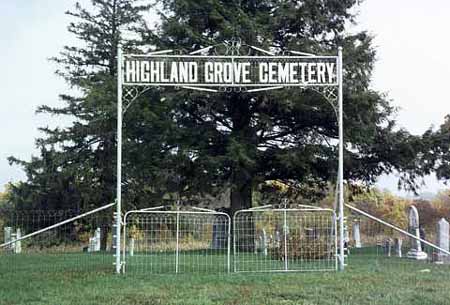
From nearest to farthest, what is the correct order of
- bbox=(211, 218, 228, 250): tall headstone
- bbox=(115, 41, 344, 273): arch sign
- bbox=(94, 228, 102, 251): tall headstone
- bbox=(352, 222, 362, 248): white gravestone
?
bbox=(115, 41, 344, 273): arch sign
bbox=(211, 218, 228, 250): tall headstone
bbox=(352, 222, 362, 248): white gravestone
bbox=(94, 228, 102, 251): tall headstone

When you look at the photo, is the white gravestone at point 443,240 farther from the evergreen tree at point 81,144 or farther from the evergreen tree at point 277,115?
the evergreen tree at point 81,144

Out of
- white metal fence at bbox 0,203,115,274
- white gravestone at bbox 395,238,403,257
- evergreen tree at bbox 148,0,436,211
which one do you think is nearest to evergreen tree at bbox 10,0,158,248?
white metal fence at bbox 0,203,115,274

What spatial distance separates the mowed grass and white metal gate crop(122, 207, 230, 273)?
0.21 metres

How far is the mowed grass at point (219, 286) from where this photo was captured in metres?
9.20

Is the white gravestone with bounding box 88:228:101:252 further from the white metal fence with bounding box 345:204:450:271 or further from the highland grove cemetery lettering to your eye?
the highland grove cemetery lettering

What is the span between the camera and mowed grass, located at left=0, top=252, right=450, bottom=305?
362 inches

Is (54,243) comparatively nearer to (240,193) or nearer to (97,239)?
(97,239)

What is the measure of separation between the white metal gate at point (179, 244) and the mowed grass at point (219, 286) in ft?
0.67

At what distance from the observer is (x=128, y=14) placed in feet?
120

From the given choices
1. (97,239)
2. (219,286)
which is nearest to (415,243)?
(219,286)

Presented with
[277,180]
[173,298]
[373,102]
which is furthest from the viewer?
[277,180]

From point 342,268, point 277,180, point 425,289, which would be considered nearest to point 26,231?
point 277,180

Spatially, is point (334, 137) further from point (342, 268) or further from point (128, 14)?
point (128, 14)

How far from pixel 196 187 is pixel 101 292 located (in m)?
14.7
